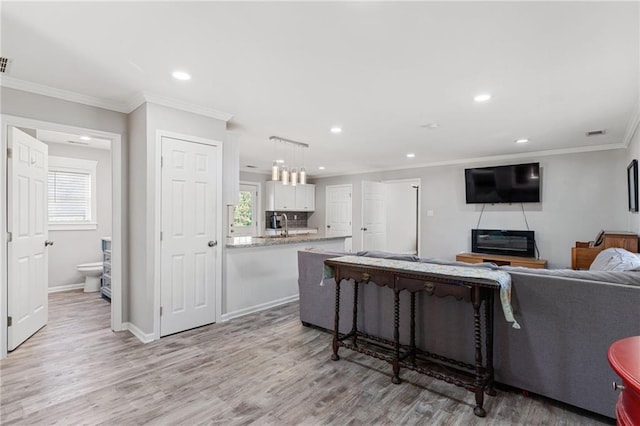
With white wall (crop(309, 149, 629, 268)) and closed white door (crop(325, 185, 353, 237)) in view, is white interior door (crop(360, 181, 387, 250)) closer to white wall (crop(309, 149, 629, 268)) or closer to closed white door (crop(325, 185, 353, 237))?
closed white door (crop(325, 185, 353, 237))

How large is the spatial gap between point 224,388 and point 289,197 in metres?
6.33

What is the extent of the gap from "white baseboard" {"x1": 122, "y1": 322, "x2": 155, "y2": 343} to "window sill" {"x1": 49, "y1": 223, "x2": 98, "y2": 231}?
9.00 feet

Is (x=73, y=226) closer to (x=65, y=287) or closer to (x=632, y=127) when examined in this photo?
(x=65, y=287)

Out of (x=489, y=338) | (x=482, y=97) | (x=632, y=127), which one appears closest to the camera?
(x=489, y=338)

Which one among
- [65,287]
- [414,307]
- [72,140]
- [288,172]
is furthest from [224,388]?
[72,140]

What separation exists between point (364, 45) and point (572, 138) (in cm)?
416

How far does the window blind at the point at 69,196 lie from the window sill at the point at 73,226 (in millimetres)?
74

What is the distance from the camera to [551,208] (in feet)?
17.7

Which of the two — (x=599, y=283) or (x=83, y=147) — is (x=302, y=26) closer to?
(x=599, y=283)

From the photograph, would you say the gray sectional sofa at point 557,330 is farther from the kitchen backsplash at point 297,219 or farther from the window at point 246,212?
the kitchen backsplash at point 297,219

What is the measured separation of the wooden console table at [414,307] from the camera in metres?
2.05

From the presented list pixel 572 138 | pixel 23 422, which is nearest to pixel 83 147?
pixel 23 422

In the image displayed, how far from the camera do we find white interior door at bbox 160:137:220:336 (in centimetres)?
317

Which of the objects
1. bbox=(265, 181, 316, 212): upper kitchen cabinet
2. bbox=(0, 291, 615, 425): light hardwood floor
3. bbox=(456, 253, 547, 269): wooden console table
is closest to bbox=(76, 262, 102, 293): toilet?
bbox=(0, 291, 615, 425): light hardwood floor
